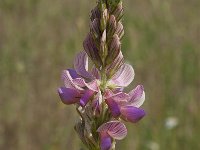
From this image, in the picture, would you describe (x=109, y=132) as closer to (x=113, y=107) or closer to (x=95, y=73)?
(x=113, y=107)

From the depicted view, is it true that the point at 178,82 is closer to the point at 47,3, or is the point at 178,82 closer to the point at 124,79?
the point at 47,3

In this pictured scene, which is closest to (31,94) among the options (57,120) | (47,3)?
(57,120)

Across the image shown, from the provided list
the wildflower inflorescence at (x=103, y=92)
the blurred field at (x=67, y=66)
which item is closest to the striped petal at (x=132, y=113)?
the wildflower inflorescence at (x=103, y=92)

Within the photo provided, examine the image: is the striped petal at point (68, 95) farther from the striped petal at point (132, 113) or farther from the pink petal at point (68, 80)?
the striped petal at point (132, 113)

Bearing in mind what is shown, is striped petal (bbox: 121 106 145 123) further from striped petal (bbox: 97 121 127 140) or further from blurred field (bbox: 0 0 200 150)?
blurred field (bbox: 0 0 200 150)

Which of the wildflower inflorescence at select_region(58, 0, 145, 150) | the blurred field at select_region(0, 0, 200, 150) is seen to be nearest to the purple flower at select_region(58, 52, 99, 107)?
the wildflower inflorescence at select_region(58, 0, 145, 150)
